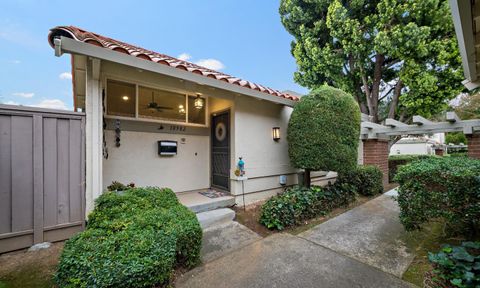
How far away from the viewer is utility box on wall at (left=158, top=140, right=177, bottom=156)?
5004 millimetres

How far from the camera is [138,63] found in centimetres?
332

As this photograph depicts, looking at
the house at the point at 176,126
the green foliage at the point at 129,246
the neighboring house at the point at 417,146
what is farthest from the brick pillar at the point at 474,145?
the neighboring house at the point at 417,146

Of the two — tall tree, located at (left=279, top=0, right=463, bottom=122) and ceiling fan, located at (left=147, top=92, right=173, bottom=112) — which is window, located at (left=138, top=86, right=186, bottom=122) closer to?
ceiling fan, located at (left=147, top=92, right=173, bottom=112)

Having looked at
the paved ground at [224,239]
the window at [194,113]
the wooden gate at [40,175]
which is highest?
the window at [194,113]

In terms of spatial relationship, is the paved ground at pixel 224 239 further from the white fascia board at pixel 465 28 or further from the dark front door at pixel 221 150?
the white fascia board at pixel 465 28

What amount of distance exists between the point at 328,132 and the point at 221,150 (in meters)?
2.93

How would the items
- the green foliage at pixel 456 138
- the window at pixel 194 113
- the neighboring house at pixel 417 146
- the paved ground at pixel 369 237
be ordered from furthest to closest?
the green foliage at pixel 456 138 → the neighboring house at pixel 417 146 → the window at pixel 194 113 → the paved ground at pixel 369 237

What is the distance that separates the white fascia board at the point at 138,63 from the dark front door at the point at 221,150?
978 mm

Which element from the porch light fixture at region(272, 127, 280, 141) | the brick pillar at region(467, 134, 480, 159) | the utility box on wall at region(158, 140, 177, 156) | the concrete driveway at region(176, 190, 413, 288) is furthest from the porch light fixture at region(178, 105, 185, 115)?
the brick pillar at region(467, 134, 480, 159)

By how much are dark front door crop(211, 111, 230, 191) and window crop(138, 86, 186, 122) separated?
3.28 feet

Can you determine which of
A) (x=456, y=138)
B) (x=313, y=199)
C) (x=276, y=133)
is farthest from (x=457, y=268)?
(x=456, y=138)

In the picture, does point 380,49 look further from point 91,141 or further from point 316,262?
point 91,141

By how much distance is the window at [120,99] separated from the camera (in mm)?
4500

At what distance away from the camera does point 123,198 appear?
3.09m
